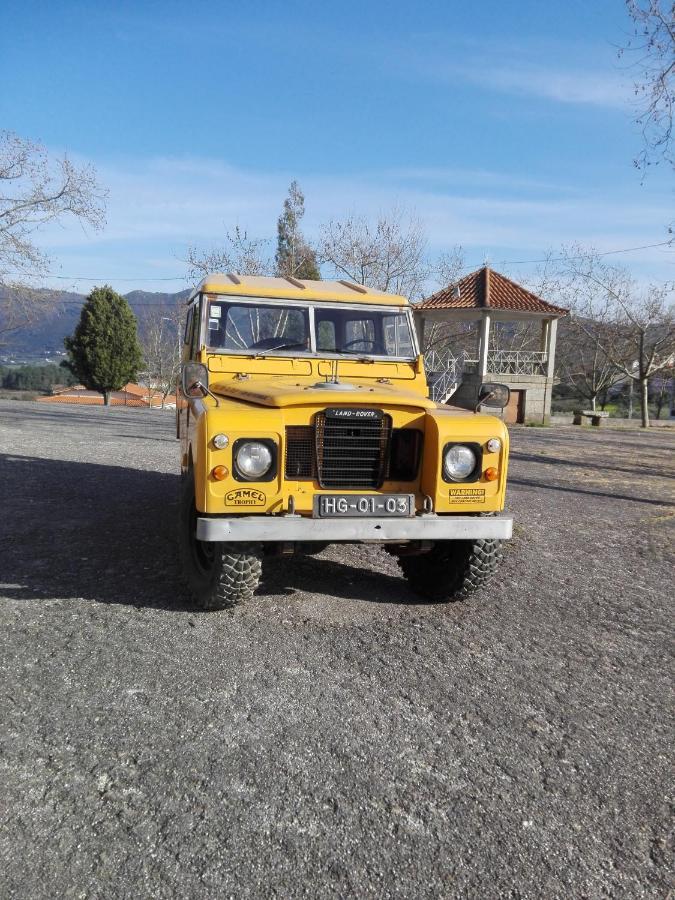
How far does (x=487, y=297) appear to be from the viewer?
2744cm

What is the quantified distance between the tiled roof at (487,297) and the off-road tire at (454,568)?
23.0 m

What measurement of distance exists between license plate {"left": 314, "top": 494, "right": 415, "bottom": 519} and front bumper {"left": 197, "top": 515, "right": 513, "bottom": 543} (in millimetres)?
71

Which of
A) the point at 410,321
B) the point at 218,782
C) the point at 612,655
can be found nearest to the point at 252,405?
the point at 410,321

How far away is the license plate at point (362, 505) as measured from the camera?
161 inches

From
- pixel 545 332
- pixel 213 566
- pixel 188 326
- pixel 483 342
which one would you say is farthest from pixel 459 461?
pixel 545 332

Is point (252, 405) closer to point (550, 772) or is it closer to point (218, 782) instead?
point (218, 782)

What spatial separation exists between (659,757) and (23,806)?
8.08 ft

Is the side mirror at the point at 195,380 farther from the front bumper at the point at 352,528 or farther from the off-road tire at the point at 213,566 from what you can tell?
the front bumper at the point at 352,528

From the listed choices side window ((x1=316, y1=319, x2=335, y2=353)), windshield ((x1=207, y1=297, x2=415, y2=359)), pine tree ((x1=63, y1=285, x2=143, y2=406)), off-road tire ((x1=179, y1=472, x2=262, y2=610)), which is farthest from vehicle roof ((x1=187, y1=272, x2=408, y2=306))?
pine tree ((x1=63, y1=285, x2=143, y2=406))

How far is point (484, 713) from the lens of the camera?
128 inches

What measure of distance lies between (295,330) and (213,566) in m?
2.09

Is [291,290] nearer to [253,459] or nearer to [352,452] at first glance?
[352,452]

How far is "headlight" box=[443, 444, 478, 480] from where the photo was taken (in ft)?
13.9

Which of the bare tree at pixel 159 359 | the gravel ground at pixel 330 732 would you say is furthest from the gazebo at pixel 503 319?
the bare tree at pixel 159 359
